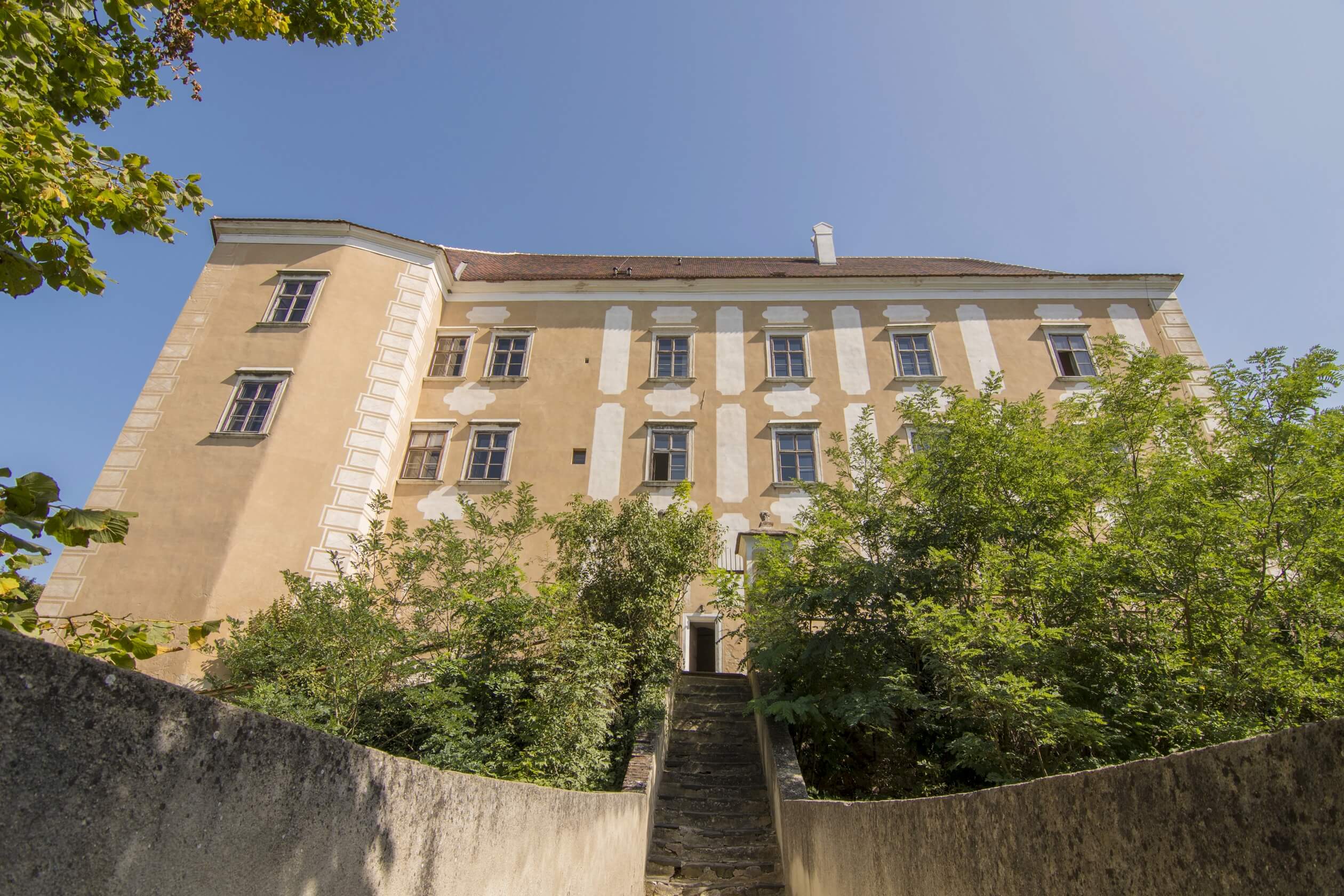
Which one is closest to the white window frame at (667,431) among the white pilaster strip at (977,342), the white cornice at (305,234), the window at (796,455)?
the window at (796,455)

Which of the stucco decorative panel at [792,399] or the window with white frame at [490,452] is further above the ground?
the stucco decorative panel at [792,399]

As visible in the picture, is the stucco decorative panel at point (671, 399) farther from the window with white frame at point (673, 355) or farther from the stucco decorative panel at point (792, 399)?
the stucco decorative panel at point (792, 399)

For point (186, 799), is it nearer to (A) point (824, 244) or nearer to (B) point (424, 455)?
(B) point (424, 455)

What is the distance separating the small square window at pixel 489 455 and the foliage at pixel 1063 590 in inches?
323

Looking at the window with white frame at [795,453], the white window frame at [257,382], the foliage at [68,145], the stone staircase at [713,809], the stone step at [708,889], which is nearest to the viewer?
the foliage at [68,145]

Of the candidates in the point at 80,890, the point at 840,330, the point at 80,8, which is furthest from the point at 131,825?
the point at 840,330

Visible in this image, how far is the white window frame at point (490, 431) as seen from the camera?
632 inches

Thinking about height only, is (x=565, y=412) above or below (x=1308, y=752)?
above

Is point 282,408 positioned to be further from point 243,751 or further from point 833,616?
point 243,751

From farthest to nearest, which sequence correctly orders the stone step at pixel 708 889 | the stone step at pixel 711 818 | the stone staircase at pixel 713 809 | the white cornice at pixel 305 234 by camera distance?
the white cornice at pixel 305 234, the stone step at pixel 711 818, the stone staircase at pixel 713 809, the stone step at pixel 708 889

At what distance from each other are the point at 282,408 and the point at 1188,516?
1572cm

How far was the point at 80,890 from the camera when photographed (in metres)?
1.26

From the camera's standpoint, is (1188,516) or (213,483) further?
(213,483)

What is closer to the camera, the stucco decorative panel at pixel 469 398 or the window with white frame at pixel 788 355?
the stucco decorative panel at pixel 469 398
